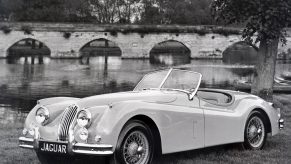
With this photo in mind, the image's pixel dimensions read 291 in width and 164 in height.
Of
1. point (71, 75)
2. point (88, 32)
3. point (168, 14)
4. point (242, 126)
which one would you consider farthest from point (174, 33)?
point (242, 126)

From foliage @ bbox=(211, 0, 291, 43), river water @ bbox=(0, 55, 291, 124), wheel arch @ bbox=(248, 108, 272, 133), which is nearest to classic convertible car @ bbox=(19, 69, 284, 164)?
wheel arch @ bbox=(248, 108, 272, 133)

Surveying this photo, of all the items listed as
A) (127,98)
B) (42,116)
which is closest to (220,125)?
(127,98)

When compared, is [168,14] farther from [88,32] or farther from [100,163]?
[100,163]

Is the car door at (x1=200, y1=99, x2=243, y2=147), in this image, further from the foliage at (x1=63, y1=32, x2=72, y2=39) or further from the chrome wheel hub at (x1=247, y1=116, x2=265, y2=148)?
the foliage at (x1=63, y1=32, x2=72, y2=39)

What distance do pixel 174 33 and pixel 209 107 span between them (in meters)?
44.0

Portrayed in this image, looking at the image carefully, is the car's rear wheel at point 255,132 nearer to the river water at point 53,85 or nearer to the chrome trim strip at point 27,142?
the chrome trim strip at point 27,142

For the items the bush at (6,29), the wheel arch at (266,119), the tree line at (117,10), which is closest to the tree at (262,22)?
the wheel arch at (266,119)

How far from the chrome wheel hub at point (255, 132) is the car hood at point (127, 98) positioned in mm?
1702

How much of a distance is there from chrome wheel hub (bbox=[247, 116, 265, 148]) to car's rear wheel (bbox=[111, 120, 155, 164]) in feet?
7.04

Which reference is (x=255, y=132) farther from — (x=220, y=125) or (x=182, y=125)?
(x=182, y=125)

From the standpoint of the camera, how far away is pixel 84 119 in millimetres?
5355

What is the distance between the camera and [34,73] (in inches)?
1171

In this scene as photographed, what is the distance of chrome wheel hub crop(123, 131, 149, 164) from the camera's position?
552cm

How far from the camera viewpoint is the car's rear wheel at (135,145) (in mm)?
5379
